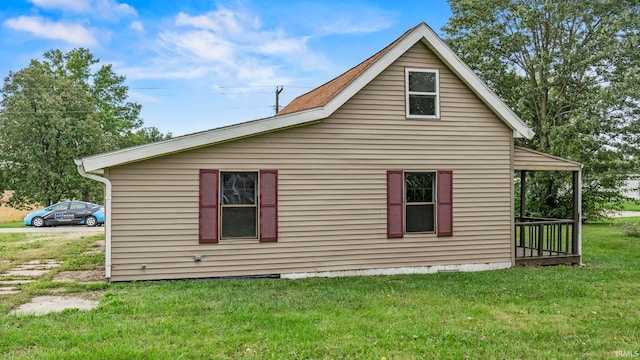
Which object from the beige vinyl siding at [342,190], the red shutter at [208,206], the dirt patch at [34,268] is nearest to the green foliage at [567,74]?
the beige vinyl siding at [342,190]

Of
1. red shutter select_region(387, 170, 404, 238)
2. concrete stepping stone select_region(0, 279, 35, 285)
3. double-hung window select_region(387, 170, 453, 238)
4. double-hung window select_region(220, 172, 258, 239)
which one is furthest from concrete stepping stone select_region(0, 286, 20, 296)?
double-hung window select_region(387, 170, 453, 238)

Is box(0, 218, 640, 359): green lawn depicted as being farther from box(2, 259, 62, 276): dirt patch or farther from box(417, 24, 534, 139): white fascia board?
box(417, 24, 534, 139): white fascia board

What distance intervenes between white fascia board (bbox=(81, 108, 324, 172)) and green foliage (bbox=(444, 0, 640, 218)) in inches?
536

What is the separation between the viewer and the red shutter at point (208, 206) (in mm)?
8008

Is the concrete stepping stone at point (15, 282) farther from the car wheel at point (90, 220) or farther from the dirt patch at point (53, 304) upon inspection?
the car wheel at point (90, 220)

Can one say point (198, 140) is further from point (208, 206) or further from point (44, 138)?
point (44, 138)

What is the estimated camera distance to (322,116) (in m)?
8.41

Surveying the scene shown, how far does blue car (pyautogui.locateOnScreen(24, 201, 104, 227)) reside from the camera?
1980 centimetres

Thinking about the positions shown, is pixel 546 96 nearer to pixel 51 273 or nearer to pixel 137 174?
pixel 137 174

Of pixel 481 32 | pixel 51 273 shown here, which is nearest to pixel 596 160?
pixel 481 32

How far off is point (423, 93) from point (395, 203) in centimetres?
228

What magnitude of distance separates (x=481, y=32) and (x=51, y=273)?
1873cm

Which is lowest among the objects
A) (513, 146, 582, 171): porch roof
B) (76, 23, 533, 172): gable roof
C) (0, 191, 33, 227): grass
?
(0, 191, 33, 227): grass

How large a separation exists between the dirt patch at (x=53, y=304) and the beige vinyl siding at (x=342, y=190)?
1.06 metres
